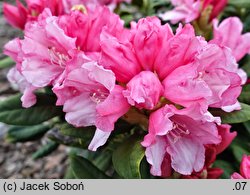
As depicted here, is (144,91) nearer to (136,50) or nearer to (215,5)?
(136,50)

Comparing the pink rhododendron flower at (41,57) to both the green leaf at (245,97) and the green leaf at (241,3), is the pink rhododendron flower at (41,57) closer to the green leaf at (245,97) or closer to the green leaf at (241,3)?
the green leaf at (245,97)

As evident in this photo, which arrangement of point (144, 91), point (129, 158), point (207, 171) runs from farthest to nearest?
point (207, 171) < point (129, 158) < point (144, 91)

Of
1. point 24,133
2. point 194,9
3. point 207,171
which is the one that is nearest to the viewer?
point 207,171

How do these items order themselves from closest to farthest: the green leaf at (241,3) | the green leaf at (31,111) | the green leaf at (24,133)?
the green leaf at (31,111), the green leaf at (241,3), the green leaf at (24,133)

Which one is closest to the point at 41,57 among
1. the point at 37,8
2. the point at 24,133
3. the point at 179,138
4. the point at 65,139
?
the point at 37,8

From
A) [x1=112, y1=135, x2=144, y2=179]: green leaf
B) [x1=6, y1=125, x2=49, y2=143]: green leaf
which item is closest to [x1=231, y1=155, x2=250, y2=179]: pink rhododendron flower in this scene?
[x1=112, y1=135, x2=144, y2=179]: green leaf

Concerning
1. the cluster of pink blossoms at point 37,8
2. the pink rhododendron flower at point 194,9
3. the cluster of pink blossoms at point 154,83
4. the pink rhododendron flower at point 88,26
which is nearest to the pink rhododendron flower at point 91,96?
the cluster of pink blossoms at point 154,83
